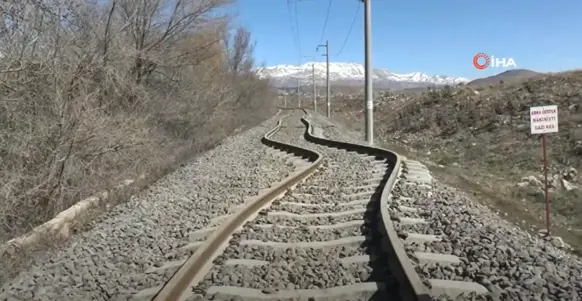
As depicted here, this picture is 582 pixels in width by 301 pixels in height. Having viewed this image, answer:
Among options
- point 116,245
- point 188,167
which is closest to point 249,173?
point 188,167

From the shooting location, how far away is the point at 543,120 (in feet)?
37.0

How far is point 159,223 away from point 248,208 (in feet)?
4.49

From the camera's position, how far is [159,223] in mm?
8203

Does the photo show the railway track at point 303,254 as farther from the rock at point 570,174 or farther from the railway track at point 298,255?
the rock at point 570,174

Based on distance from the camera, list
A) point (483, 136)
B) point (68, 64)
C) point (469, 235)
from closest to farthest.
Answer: point (469, 235)
point (68, 64)
point (483, 136)

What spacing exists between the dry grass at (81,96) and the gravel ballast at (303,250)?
3778 mm

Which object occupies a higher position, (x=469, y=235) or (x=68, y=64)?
(x=68, y=64)

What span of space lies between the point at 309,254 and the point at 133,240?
8.36 feet

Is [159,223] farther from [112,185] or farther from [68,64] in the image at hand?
[68,64]

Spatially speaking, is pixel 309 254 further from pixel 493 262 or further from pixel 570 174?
pixel 570 174

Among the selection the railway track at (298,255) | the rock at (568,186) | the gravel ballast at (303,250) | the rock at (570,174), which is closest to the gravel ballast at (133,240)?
the railway track at (298,255)

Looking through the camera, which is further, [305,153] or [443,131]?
[443,131]

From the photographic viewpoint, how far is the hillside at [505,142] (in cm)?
1450

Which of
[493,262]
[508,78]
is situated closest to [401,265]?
[493,262]
